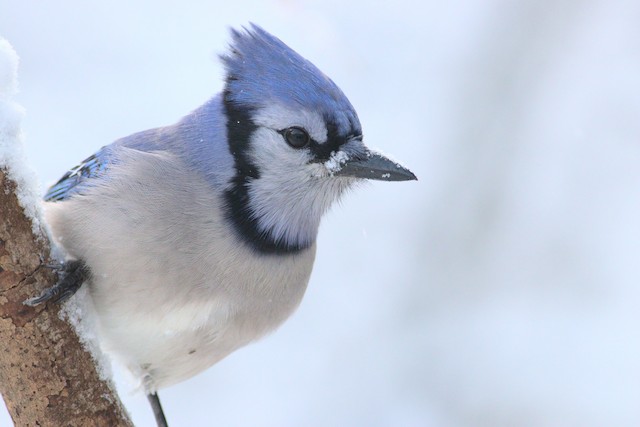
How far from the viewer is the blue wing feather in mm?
2043

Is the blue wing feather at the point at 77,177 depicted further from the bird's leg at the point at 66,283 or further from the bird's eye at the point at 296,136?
the bird's eye at the point at 296,136

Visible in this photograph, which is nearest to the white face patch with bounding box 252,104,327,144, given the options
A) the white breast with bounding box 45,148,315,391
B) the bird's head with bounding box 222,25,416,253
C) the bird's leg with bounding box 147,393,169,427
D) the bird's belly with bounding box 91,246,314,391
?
the bird's head with bounding box 222,25,416,253

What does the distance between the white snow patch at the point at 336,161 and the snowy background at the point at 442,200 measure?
134 centimetres

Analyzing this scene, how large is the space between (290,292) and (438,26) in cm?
228

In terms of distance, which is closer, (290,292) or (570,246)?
(290,292)

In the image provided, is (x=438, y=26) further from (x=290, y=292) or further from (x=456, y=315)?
(x=290, y=292)

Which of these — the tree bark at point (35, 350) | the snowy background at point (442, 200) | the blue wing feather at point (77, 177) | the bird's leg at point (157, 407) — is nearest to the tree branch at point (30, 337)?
the tree bark at point (35, 350)

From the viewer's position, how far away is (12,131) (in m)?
1.49

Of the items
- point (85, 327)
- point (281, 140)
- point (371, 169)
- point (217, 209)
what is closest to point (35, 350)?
point (85, 327)

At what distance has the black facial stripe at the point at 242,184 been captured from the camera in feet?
6.64

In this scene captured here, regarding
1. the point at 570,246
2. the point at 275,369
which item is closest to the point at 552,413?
the point at 570,246

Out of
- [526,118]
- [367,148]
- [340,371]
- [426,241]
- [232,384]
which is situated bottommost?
[232,384]

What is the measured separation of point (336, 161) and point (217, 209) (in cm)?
32

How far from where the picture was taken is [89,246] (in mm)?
1871
